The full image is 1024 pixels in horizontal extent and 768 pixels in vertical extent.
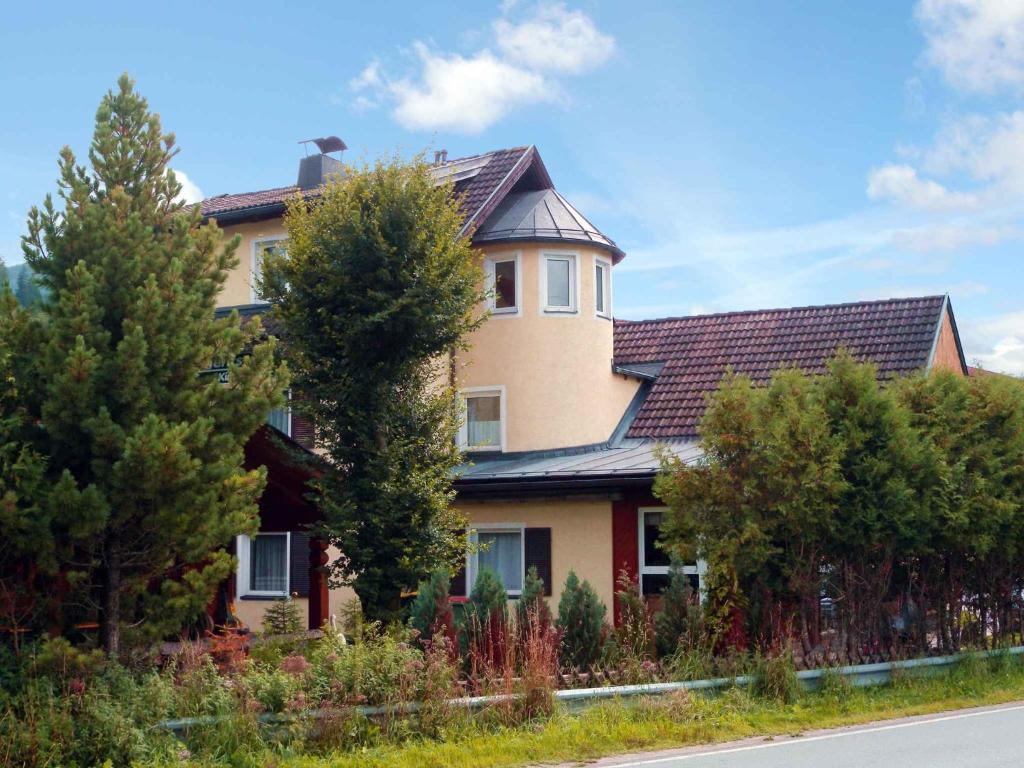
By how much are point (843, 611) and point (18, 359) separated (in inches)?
385

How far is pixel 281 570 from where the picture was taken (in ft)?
79.6

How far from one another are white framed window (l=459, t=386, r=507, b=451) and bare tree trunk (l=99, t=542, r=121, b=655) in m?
13.3

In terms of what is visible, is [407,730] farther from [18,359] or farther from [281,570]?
[281,570]

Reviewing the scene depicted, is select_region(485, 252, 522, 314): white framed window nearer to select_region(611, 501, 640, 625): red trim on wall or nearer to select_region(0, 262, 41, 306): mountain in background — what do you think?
select_region(611, 501, 640, 625): red trim on wall

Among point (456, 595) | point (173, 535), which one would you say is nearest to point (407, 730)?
point (173, 535)

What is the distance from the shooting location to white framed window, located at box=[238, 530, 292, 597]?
952 inches

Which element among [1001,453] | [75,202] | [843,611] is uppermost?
[75,202]

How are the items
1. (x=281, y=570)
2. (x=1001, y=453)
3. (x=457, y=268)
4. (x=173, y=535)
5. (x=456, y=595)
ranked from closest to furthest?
1. (x=173, y=535)
2. (x=1001, y=453)
3. (x=457, y=268)
4. (x=456, y=595)
5. (x=281, y=570)

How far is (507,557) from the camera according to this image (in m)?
22.1

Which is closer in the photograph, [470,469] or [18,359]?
[18,359]

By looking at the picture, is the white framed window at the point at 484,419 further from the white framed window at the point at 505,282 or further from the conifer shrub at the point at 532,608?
the conifer shrub at the point at 532,608

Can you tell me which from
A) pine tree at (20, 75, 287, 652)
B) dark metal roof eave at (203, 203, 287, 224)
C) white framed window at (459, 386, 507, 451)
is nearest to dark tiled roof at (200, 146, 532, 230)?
dark metal roof eave at (203, 203, 287, 224)

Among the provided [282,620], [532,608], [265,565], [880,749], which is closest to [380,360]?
[282,620]

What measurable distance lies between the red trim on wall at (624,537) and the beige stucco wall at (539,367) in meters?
2.99
